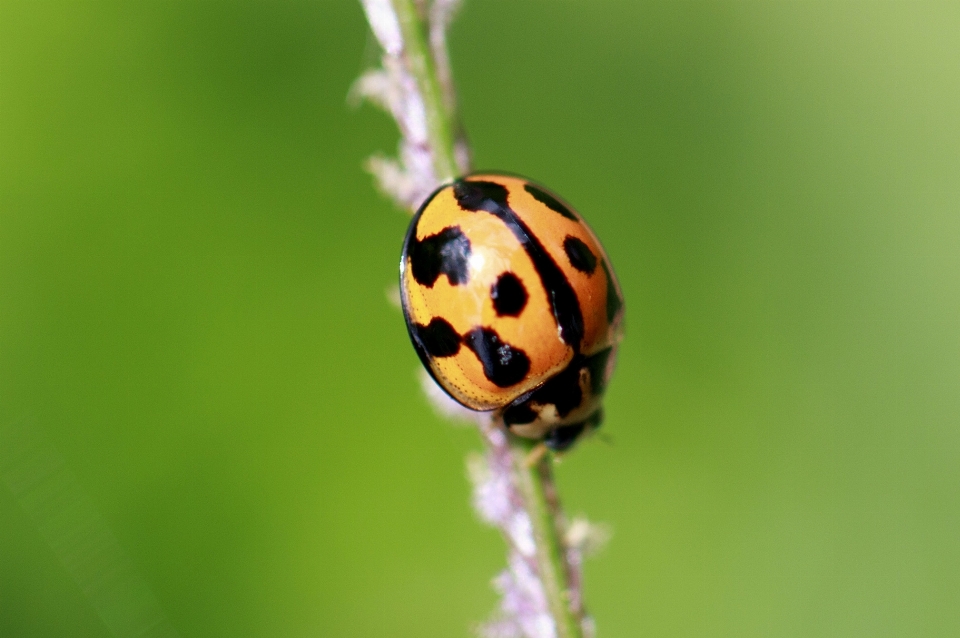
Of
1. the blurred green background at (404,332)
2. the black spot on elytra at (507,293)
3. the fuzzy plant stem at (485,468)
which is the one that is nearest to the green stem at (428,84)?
the fuzzy plant stem at (485,468)

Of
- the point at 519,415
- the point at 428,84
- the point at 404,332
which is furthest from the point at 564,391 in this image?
→ the point at 404,332

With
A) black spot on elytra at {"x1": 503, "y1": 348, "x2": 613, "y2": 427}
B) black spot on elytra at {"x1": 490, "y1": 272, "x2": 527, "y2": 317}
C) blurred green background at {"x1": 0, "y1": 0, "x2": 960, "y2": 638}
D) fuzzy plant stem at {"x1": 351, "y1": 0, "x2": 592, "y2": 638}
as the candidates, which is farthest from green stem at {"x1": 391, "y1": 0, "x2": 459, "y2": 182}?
blurred green background at {"x1": 0, "y1": 0, "x2": 960, "y2": 638}

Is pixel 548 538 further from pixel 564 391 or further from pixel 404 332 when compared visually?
pixel 404 332

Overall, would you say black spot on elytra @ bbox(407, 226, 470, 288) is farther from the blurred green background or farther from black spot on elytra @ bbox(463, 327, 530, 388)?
the blurred green background

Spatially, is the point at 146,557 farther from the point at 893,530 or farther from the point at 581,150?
the point at 893,530

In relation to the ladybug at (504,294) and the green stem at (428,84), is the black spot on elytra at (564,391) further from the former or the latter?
the green stem at (428,84)

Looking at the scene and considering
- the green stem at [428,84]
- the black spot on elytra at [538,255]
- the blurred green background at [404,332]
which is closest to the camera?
the green stem at [428,84]
